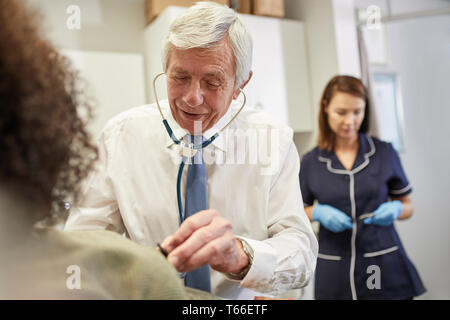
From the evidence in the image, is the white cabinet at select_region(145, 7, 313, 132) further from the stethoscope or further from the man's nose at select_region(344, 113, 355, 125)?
the stethoscope

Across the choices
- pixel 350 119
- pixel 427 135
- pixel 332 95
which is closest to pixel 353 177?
pixel 350 119

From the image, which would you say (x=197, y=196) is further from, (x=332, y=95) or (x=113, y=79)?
(x=113, y=79)

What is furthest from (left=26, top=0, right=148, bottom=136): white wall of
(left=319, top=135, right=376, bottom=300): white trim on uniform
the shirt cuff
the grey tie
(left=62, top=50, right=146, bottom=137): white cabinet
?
the shirt cuff

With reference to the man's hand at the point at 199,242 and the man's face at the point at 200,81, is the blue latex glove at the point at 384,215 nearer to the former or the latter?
the man's face at the point at 200,81

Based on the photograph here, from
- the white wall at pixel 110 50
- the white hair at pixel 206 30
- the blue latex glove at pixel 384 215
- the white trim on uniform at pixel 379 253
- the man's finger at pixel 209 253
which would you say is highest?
the white wall at pixel 110 50

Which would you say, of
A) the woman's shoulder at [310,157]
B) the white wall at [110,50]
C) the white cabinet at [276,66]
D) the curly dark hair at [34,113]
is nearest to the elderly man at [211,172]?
the curly dark hair at [34,113]

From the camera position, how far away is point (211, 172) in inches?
38.6

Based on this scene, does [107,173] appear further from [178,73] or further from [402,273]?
[402,273]

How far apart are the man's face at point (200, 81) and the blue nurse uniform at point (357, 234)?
0.80 metres

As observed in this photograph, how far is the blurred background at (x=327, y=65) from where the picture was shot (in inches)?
87.0

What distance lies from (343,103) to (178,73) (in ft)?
3.61

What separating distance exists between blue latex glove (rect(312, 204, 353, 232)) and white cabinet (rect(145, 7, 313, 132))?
0.80m

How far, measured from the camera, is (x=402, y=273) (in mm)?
1710

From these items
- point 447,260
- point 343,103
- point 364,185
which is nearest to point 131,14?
point 343,103
